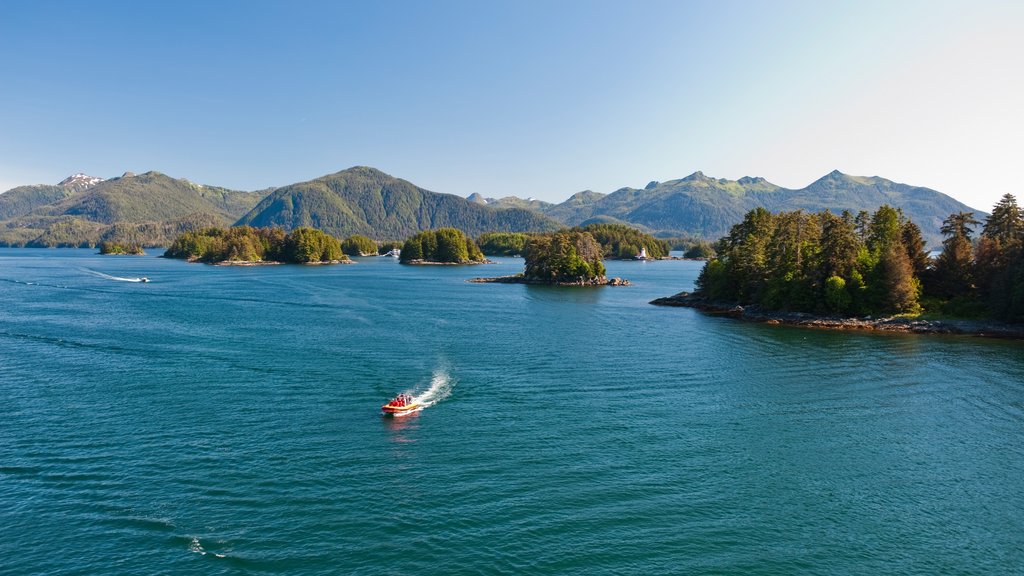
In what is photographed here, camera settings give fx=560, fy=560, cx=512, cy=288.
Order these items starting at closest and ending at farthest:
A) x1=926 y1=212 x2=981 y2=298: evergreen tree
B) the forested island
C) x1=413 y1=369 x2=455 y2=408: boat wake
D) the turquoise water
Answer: the turquoise water, x1=413 y1=369 x2=455 y2=408: boat wake, the forested island, x1=926 y1=212 x2=981 y2=298: evergreen tree

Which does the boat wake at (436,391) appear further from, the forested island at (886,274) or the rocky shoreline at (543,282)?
the rocky shoreline at (543,282)

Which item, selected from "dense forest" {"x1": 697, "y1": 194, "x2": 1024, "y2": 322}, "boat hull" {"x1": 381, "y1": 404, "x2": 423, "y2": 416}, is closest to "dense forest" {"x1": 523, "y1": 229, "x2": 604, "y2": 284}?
"dense forest" {"x1": 697, "y1": 194, "x2": 1024, "y2": 322}

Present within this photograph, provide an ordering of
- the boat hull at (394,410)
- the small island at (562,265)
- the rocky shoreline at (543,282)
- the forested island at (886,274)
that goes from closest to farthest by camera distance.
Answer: the boat hull at (394,410)
the forested island at (886,274)
the rocky shoreline at (543,282)
the small island at (562,265)

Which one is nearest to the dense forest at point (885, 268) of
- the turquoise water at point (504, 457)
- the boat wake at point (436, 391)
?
the turquoise water at point (504, 457)

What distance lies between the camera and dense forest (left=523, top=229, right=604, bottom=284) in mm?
174250

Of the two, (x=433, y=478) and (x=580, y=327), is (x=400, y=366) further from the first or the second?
(x=580, y=327)

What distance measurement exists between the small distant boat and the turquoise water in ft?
3.48

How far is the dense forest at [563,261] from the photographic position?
17425 cm

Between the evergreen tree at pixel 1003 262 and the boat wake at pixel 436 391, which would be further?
→ the evergreen tree at pixel 1003 262

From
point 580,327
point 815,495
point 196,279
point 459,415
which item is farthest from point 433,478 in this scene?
point 196,279

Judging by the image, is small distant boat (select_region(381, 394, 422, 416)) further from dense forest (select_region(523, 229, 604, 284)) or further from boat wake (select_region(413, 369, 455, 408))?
dense forest (select_region(523, 229, 604, 284))

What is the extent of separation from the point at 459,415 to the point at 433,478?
11.5 metres

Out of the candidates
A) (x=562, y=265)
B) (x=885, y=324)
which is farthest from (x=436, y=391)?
(x=562, y=265)

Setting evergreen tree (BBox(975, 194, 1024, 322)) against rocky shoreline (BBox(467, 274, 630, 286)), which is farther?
rocky shoreline (BBox(467, 274, 630, 286))
